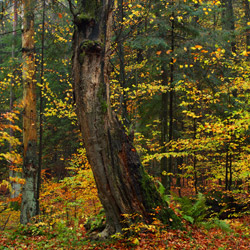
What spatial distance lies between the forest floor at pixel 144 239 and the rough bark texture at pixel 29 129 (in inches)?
37.2

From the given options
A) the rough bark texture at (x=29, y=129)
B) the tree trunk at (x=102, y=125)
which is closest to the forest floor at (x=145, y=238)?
the tree trunk at (x=102, y=125)

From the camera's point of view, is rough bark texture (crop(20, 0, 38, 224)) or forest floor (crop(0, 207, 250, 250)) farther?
rough bark texture (crop(20, 0, 38, 224))

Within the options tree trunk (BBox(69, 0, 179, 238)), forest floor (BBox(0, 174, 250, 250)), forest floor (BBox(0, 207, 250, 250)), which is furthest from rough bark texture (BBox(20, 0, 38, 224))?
tree trunk (BBox(69, 0, 179, 238))

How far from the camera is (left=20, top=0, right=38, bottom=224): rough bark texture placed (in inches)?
285

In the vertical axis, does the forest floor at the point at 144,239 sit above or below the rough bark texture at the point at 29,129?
below

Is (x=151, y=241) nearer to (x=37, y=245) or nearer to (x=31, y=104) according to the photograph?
(x=37, y=245)

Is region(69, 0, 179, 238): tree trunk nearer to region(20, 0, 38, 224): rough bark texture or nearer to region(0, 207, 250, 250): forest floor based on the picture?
region(0, 207, 250, 250): forest floor

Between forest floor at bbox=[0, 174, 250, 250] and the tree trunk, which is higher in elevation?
the tree trunk

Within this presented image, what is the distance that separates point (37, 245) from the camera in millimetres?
5164

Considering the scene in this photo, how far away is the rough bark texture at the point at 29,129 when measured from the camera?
23.7 feet

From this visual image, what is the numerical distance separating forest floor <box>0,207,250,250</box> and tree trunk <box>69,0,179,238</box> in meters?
0.38

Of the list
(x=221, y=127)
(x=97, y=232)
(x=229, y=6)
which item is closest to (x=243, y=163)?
(x=221, y=127)

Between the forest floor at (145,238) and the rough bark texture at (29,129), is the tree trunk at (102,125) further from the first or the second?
the rough bark texture at (29,129)

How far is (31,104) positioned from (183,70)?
6623 millimetres
